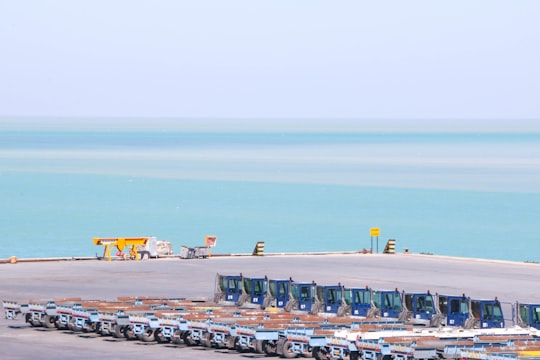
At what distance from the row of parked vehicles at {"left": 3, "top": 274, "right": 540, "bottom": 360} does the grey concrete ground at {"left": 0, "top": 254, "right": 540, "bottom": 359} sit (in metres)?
0.99

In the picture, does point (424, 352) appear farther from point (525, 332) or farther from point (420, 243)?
point (420, 243)

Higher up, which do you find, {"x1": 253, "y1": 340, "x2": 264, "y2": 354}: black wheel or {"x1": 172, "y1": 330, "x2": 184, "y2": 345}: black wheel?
{"x1": 172, "y1": 330, "x2": 184, "y2": 345}: black wheel

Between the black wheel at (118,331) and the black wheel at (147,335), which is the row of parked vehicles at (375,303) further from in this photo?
the black wheel at (118,331)

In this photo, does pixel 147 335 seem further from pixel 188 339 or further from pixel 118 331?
pixel 188 339

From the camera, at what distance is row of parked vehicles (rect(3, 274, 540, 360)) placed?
5062cm

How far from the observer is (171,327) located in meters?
56.9

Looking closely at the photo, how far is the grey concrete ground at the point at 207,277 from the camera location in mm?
59469

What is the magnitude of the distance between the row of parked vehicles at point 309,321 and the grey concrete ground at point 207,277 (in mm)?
986

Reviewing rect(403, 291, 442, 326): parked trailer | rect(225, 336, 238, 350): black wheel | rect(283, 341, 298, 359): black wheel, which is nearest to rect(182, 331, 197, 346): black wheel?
rect(225, 336, 238, 350): black wheel

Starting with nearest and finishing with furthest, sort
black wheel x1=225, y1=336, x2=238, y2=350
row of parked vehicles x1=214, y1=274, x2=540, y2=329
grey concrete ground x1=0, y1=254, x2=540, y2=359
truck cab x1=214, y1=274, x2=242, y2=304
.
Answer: black wheel x1=225, y1=336, x2=238, y2=350 < row of parked vehicles x1=214, y1=274, x2=540, y2=329 < grey concrete ground x1=0, y1=254, x2=540, y2=359 < truck cab x1=214, y1=274, x2=242, y2=304

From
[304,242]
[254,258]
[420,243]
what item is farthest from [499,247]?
[254,258]

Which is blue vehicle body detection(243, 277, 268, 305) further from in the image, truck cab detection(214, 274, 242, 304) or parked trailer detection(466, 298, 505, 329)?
parked trailer detection(466, 298, 505, 329)

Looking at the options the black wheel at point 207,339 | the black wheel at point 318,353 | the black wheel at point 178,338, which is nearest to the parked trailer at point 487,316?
the black wheel at point 318,353

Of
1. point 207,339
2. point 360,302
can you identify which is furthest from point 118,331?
point 360,302
